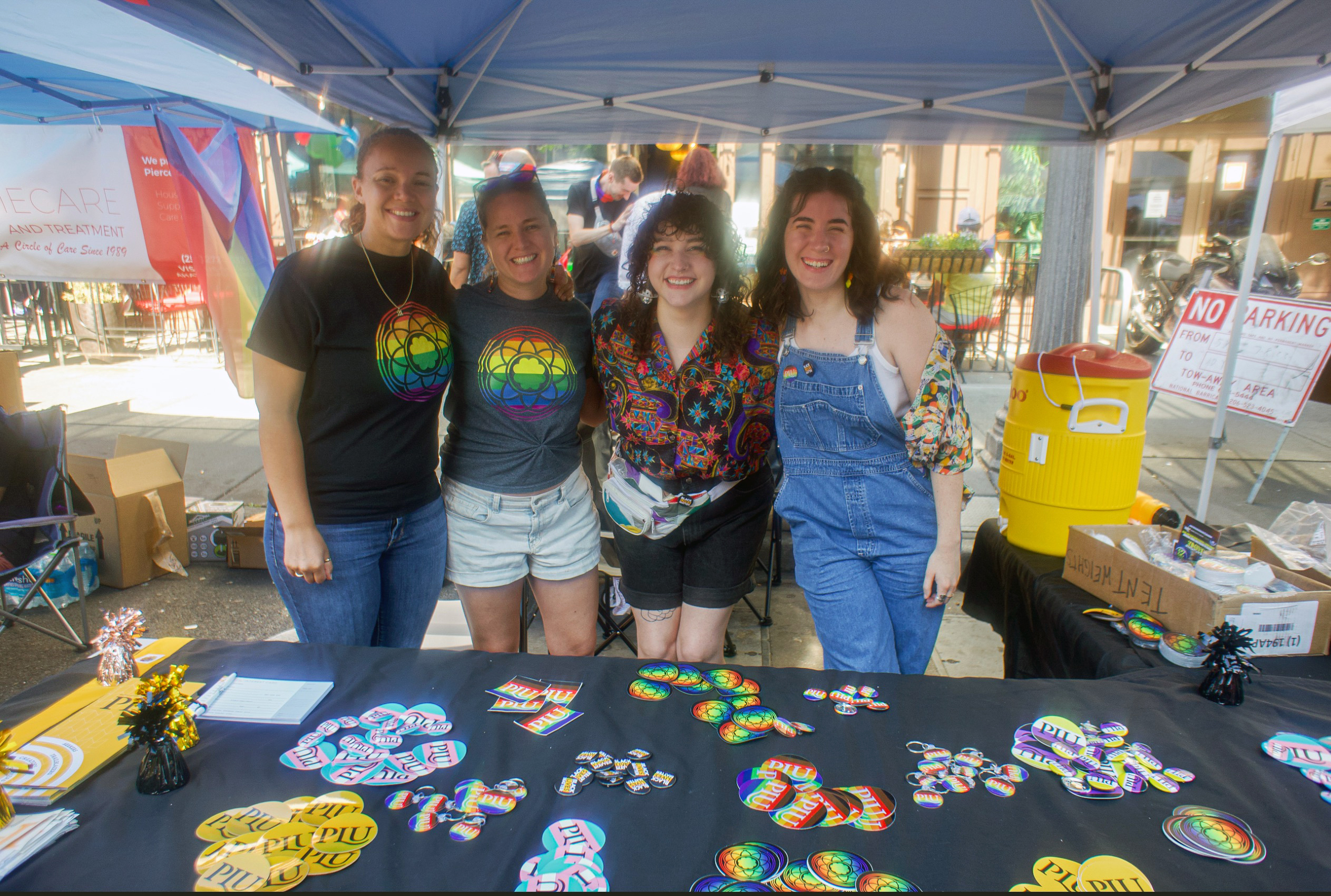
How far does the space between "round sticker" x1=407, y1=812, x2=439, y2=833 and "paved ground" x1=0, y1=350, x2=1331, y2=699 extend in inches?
84.9

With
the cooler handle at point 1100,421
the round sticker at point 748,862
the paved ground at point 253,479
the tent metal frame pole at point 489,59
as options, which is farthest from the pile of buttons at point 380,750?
the tent metal frame pole at point 489,59

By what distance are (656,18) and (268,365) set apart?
6.08 feet

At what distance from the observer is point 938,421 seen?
5.70 ft

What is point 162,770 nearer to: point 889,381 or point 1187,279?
point 889,381

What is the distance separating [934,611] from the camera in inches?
74.0

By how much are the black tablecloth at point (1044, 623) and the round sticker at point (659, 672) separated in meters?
1.05

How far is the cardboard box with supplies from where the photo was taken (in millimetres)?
3961

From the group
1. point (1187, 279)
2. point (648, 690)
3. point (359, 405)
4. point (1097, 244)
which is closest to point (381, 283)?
point (359, 405)

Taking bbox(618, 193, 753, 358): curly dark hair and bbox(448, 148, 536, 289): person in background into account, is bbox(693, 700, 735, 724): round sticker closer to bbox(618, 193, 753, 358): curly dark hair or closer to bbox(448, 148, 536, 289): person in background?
bbox(618, 193, 753, 358): curly dark hair

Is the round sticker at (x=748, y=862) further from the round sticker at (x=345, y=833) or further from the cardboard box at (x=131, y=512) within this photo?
the cardboard box at (x=131, y=512)

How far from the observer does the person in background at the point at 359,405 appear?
173cm

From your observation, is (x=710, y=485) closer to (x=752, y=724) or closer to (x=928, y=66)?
(x=752, y=724)

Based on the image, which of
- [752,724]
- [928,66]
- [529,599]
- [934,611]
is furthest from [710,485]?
[928,66]

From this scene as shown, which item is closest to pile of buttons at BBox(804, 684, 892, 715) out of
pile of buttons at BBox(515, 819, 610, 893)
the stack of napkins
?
pile of buttons at BBox(515, 819, 610, 893)
